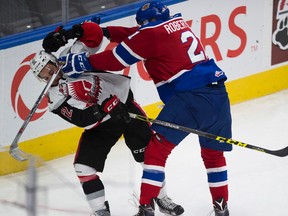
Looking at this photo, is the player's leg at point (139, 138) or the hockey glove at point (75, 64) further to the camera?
the player's leg at point (139, 138)

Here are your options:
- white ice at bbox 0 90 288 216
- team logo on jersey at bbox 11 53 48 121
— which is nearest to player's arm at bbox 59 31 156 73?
white ice at bbox 0 90 288 216

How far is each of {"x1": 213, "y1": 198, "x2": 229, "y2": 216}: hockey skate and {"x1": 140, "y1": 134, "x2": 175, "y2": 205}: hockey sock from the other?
360 mm

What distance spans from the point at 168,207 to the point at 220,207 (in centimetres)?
28

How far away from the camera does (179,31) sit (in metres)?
3.62

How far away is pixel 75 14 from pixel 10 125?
85cm

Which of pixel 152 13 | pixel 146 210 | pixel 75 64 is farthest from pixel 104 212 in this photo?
pixel 152 13

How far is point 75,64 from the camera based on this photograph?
3604 mm

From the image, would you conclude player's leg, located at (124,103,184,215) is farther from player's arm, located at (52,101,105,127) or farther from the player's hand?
the player's hand

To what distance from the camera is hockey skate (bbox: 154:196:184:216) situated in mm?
3971

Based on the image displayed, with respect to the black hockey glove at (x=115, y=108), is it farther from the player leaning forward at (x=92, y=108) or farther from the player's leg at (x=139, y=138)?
the player's leg at (x=139, y=138)

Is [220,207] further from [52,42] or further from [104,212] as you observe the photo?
[52,42]

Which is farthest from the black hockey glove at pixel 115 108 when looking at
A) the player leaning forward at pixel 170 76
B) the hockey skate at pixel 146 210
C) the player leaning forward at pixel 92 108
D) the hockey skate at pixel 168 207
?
the hockey skate at pixel 168 207

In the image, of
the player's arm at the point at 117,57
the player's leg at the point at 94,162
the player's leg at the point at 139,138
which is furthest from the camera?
the player's leg at the point at 139,138

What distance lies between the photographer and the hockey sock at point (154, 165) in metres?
3.68
